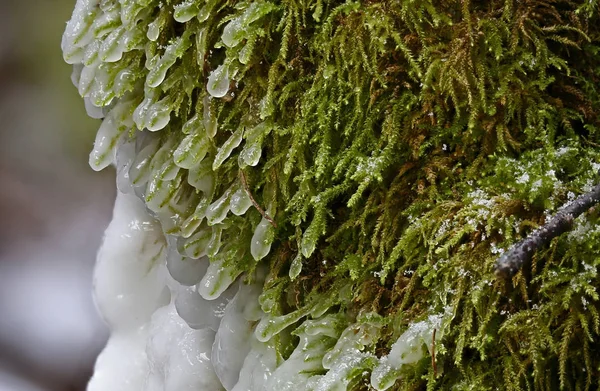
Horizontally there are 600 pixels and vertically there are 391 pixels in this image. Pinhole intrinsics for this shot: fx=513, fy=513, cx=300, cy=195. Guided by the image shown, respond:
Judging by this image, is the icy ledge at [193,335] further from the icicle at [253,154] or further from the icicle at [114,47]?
the icicle at [114,47]

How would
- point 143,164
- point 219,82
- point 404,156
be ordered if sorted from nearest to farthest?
point 404,156, point 219,82, point 143,164

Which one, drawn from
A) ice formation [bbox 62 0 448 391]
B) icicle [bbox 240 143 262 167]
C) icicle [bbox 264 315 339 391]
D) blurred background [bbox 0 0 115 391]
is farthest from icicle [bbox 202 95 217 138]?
blurred background [bbox 0 0 115 391]

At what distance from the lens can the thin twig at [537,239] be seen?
0.55 metres

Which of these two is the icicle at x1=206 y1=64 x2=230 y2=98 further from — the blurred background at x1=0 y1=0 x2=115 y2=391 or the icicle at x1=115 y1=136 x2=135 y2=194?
the blurred background at x1=0 y1=0 x2=115 y2=391

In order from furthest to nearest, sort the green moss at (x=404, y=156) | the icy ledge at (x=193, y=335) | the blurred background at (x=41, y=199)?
the blurred background at (x=41, y=199) < the icy ledge at (x=193, y=335) < the green moss at (x=404, y=156)

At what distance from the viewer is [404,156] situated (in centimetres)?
95

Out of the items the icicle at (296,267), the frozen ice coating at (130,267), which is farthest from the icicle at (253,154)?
the frozen ice coating at (130,267)

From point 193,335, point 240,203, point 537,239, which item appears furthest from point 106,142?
point 537,239

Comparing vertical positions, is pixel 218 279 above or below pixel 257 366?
above

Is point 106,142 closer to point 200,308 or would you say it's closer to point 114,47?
point 114,47

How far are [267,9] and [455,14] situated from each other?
1.15 feet

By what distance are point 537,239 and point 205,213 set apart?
724mm

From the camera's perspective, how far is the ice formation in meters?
0.95

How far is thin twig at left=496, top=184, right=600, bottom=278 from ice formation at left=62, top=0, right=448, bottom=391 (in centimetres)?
27
